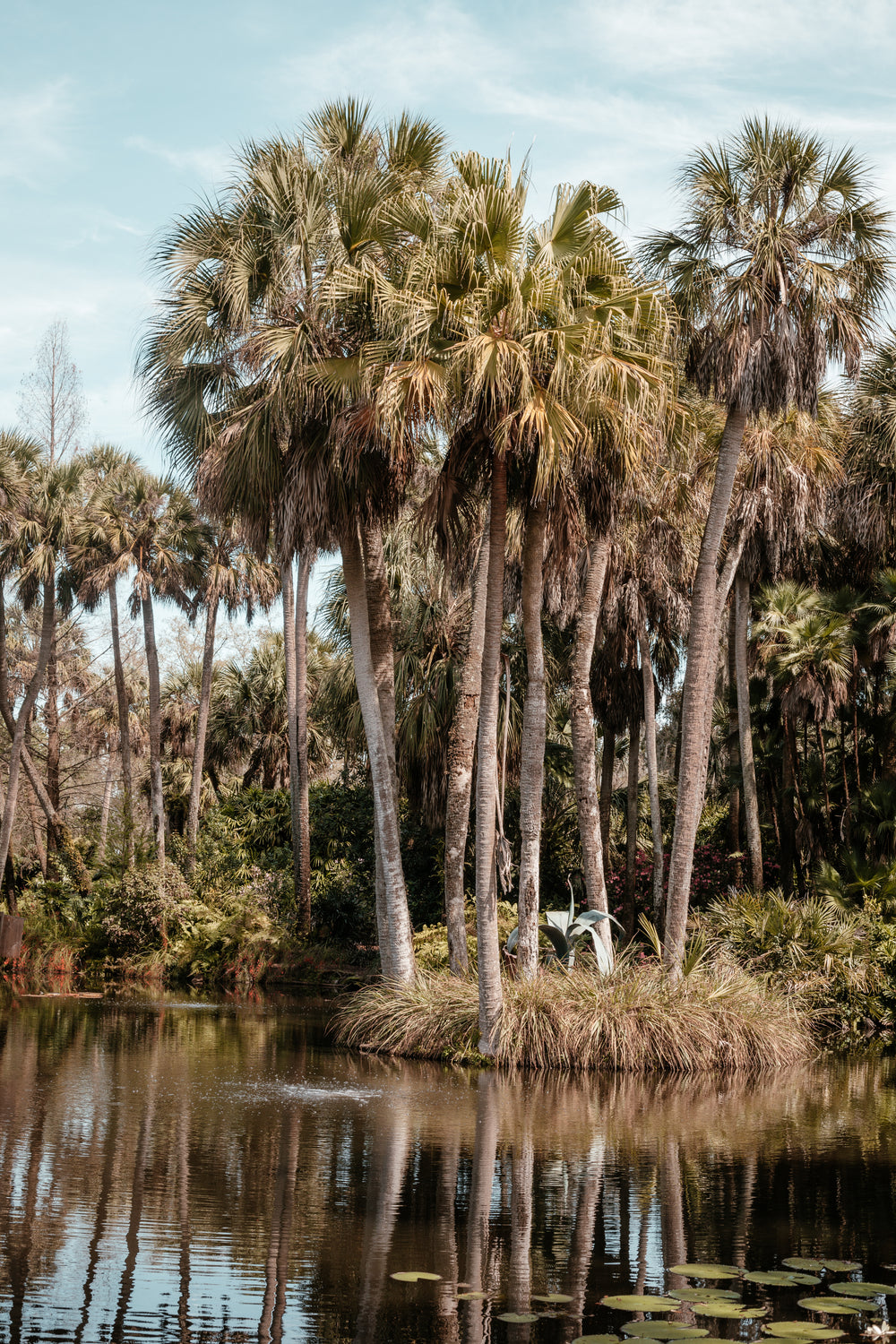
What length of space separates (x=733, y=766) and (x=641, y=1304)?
26.2m

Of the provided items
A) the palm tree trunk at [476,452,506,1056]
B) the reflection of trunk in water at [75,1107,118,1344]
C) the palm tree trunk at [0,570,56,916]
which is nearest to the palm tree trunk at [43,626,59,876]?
the palm tree trunk at [0,570,56,916]

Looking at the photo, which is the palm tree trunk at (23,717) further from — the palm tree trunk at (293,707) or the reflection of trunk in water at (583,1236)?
the reflection of trunk in water at (583,1236)

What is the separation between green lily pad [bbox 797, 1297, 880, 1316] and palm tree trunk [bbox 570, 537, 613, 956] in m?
12.1

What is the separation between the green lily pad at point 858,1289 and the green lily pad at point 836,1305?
0.60 feet

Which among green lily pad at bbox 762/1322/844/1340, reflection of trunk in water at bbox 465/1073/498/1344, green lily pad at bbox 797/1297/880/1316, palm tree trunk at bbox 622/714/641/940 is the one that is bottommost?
reflection of trunk in water at bbox 465/1073/498/1344

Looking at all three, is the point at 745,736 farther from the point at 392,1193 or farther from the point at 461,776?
the point at 392,1193

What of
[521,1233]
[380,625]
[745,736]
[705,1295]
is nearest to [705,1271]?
[705,1295]

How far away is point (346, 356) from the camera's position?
16.2 m

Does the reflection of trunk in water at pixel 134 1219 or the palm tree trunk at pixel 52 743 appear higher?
the palm tree trunk at pixel 52 743

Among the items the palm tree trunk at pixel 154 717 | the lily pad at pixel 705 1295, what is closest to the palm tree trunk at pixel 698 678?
the lily pad at pixel 705 1295

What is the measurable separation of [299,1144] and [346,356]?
33.3 ft

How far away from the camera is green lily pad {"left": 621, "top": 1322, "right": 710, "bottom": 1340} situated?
500 cm

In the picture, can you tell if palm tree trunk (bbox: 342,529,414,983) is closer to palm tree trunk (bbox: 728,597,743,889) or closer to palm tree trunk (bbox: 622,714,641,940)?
palm tree trunk (bbox: 622,714,641,940)

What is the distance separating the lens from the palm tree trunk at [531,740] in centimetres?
1512
